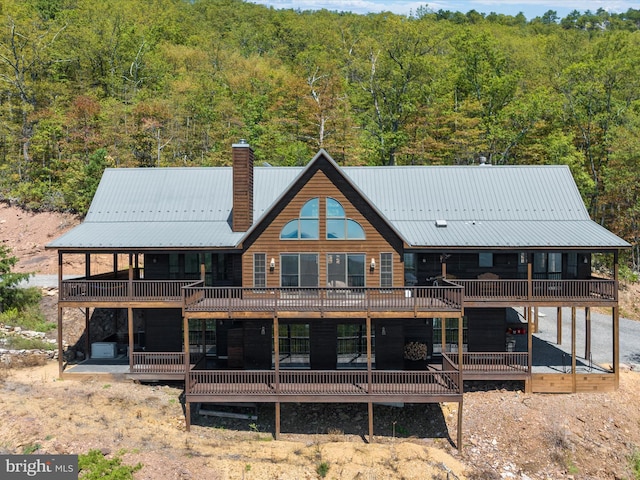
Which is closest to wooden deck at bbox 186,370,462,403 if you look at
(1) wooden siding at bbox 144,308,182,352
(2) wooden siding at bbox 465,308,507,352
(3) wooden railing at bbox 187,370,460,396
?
(3) wooden railing at bbox 187,370,460,396

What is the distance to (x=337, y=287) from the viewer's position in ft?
65.7

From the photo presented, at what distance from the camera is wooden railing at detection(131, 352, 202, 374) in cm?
2078

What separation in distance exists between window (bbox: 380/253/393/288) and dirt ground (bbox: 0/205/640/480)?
5074mm

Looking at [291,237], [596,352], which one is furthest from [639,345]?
[291,237]

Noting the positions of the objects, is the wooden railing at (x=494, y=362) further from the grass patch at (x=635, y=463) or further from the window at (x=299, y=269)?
the window at (x=299, y=269)

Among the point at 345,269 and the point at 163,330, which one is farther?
the point at 163,330

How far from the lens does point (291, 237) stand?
832 inches

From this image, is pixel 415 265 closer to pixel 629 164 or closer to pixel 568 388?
pixel 568 388

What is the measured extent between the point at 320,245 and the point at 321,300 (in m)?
3.07

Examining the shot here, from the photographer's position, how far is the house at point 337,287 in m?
19.2

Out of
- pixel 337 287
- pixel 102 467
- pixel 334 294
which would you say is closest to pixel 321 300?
pixel 337 287

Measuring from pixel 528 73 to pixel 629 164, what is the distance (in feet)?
71.1

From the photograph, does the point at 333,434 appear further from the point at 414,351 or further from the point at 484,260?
the point at 484,260
